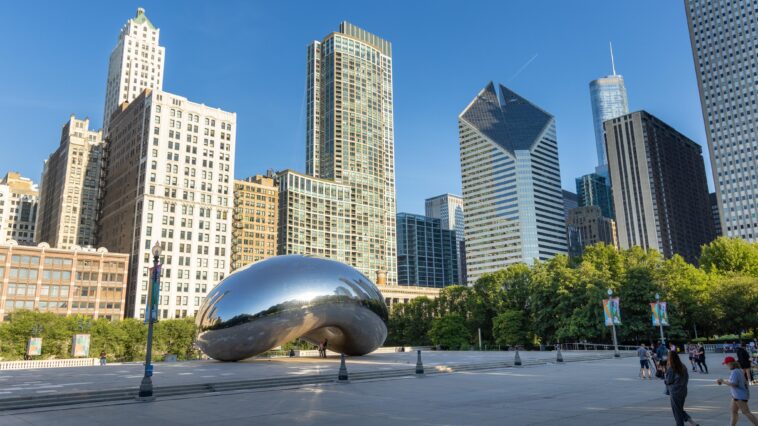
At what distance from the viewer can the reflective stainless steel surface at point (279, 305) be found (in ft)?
90.2

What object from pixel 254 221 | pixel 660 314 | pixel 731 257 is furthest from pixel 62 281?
pixel 731 257

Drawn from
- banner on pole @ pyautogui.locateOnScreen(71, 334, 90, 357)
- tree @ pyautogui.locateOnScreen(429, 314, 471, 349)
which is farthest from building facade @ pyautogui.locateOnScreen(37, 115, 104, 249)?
tree @ pyautogui.locateOnScreen(429, 314, 471, 349)

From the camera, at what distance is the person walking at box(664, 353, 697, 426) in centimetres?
1042

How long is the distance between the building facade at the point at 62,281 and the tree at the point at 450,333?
67.0 m

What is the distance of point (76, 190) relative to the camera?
152125mm

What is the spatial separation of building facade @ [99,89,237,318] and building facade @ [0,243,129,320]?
4.20 meters

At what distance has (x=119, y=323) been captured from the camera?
77.1 meters

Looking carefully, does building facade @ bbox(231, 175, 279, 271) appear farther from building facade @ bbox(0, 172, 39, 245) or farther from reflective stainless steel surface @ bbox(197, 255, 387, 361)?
reflective stainless steel surface @ bbox(197, 255, 387, 361)

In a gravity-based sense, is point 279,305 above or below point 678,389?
above

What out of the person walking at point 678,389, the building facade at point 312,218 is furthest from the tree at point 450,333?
the building facade at point 312,218

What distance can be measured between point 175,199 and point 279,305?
10193 centimetres

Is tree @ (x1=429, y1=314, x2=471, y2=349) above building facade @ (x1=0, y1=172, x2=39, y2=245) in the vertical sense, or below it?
below

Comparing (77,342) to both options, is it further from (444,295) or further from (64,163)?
(64,163)

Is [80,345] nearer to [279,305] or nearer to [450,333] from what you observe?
[279,305]
